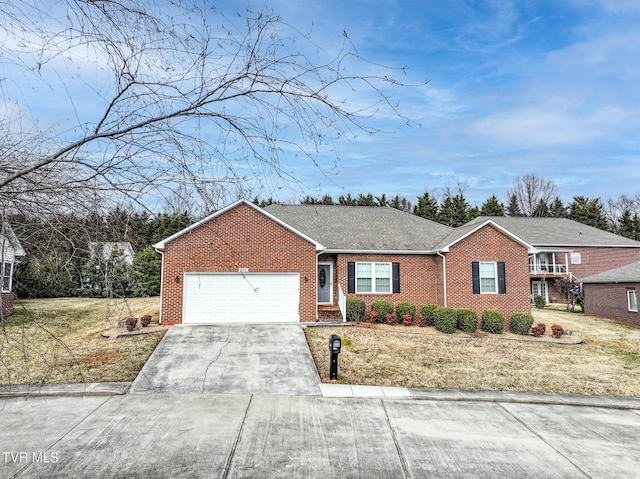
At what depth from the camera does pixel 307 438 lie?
6.35m

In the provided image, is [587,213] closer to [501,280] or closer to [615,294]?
[615,294]

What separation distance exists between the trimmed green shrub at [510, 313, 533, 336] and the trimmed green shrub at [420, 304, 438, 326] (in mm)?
3439

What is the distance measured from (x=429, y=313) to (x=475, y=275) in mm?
2862

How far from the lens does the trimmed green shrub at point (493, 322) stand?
679 inches

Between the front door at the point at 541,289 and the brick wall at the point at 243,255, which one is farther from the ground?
the brick wall at the point at 243,255

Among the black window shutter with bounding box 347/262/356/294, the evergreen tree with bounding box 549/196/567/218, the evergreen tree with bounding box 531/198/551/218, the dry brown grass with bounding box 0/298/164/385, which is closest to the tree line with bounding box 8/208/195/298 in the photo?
the dry brown grass with bounding box 0/298/164/385

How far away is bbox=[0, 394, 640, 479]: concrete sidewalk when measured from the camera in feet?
17.5

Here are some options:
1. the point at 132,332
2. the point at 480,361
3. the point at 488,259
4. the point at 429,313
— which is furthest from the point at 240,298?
the point at 488,259

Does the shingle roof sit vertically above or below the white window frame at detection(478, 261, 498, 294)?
above

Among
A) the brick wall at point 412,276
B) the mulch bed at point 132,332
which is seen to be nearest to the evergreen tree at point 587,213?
the brick wall at point 412,276

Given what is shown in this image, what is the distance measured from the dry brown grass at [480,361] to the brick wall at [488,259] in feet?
5.52

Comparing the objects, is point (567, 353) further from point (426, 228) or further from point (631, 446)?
point (426, 228)

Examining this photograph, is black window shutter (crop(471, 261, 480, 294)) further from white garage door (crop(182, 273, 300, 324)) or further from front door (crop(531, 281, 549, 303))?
front door (crop(531, 281, 549, 303))

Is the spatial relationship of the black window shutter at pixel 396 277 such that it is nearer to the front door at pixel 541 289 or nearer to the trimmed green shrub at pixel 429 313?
the trimmed green shrub at pixel 429 313
